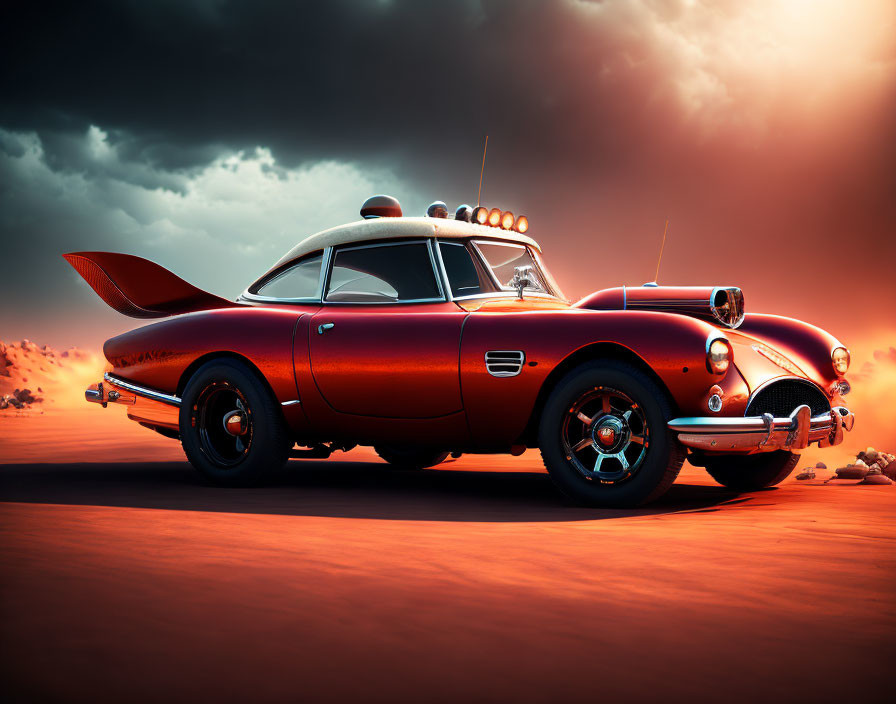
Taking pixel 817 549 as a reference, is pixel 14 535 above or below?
below

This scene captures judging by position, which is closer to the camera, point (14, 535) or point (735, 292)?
point (14, 535)

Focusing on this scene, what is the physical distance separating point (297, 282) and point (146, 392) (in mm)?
1330

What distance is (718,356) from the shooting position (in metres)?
5.34

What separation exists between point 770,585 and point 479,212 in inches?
168

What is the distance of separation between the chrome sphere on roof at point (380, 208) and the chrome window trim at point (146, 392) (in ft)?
6.47

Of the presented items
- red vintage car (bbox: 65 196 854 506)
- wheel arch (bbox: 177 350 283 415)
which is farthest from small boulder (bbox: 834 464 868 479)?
wheel arch (bbox: 177 350 283 415)

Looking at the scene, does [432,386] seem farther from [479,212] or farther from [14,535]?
[14,535]

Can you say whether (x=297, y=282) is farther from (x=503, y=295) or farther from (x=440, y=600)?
(x=440, y=600)

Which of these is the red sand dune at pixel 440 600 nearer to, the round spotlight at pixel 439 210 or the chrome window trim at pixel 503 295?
the chrome window trim at pixel 503 295

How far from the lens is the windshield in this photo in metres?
6.84

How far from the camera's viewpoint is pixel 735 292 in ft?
21.4

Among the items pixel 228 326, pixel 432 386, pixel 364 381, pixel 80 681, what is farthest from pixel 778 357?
pixel 80 681

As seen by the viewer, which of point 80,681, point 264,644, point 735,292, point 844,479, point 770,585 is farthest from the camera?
point 844,479

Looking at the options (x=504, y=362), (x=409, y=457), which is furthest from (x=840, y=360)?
(x=409, y=457)
